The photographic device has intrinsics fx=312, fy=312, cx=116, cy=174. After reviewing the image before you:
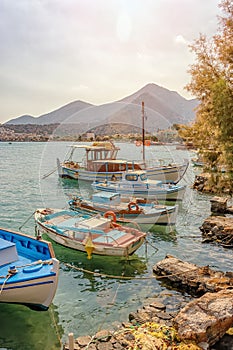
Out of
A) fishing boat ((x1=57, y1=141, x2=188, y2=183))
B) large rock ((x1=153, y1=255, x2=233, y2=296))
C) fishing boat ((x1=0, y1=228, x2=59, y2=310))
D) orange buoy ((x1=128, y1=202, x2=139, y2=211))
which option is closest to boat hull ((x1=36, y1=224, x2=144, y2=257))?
large rock ((x1=153, y1=255, x2=233, y2=296))

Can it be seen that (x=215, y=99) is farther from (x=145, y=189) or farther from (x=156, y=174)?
(x=156, y=174)

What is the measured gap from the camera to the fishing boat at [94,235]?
1204 cm

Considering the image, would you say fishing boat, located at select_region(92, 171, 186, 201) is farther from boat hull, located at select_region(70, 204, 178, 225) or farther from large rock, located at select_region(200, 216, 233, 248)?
large rock, located at select_region(200, 216, 233, 248)


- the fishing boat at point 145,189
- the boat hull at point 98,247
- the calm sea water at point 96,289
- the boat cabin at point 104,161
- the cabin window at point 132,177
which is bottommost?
the calm sea water at point 96,289

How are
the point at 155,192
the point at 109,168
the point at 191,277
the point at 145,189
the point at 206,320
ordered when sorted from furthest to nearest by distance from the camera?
the point at 109,168
the point at 145,189
the point at 155,192
the point at 191,277
the point at 206,320

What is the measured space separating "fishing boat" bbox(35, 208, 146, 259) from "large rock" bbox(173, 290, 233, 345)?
455 centimetres

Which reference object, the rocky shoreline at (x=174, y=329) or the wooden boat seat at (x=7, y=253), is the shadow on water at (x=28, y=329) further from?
the wooden boat seat at (x=7, y=253)

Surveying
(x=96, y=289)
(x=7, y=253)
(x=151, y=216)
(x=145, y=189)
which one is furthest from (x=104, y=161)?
(x=7, y=253)

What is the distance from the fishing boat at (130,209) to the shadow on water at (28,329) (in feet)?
23.7

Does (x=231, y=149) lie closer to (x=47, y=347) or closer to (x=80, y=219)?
(x=80, y=219)

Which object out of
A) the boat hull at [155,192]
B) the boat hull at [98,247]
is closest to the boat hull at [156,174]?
the boat hull at [155,192]

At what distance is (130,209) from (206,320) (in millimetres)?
10014

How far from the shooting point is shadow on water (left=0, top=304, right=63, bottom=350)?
25.4ft

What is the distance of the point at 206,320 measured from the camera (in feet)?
22.8
